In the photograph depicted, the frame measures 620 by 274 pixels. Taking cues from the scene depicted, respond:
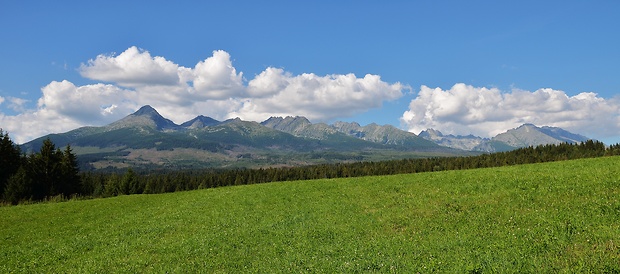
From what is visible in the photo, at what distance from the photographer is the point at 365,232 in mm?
22312

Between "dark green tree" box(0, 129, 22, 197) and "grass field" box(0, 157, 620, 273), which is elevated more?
"dark green tree" box(0, 129, 22, 197)

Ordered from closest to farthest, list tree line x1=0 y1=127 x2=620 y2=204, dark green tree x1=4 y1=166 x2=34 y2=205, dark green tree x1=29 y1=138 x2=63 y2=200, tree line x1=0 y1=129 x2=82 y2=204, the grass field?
the grass field
dark green tree x1=4 y1=166 x2=34 y2=205
tree line x1=0 y1=129 x2=82 y2=204
tree line x1=0 y1=127 x2=620 y2=204
dark green tree x1=29 y1=138 x2=63 y2=200

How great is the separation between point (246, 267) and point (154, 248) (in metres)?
9.43

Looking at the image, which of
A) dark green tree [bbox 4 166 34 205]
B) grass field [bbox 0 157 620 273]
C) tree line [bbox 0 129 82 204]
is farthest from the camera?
tree line [bbox 0 129 82 204]

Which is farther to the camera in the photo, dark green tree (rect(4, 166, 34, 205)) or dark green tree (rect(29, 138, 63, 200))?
dark green tree (rect(29, 138, 63, 200))

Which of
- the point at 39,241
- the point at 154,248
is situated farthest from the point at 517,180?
the point at 39,241

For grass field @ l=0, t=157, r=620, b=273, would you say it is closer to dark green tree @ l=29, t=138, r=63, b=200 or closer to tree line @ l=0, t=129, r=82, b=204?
tree line @ l=0, t=129, r=82, b=204

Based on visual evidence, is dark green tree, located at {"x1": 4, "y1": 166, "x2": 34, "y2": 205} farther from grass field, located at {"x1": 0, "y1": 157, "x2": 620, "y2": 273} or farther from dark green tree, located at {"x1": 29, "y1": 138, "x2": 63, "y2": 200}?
grass field, located at {"x1": 0, "y1": 157, "x2": 620, "y2": 273}

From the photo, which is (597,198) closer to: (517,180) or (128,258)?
(517,180)

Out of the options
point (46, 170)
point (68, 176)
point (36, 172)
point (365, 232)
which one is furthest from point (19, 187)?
point (365, 232)

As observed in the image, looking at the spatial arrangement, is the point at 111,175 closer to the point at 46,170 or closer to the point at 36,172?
the point at 46,170

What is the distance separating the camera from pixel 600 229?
1590 centimetres

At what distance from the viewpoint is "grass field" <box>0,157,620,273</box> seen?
15.1 meters

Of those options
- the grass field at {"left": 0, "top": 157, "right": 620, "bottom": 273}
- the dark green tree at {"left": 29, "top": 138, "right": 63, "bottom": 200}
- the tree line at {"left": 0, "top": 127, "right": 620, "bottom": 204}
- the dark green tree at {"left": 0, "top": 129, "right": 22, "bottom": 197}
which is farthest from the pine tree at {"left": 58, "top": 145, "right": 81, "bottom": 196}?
the grass field at {"left": 0, "top": 157, "right": 620, "bottom": 273}
